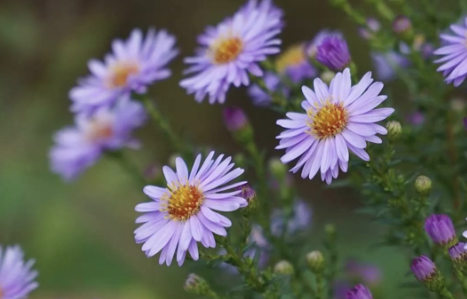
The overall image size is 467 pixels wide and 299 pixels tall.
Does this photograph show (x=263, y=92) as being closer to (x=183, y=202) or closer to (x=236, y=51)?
(x=236, y=51)

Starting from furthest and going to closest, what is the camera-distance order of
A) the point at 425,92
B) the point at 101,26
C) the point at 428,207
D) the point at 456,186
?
1. the point at 101,26
2. the point at 425,92
3. the point at 456,186
4. the point at 428,207

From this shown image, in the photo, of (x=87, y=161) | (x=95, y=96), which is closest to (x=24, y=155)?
→ (x=87, y=161)

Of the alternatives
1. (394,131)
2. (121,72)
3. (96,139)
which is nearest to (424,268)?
(394,131)

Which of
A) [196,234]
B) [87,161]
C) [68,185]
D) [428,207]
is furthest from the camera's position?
[68,185]

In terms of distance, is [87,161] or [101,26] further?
[101,26]

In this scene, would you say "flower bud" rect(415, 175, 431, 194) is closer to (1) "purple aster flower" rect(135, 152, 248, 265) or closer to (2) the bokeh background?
(1) "purple aster flower" rect(135, 152, 248, 265)

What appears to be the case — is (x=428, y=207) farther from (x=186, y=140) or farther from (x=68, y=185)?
(x=68, y=185)

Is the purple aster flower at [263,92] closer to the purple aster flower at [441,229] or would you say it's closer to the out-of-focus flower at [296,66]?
the out-of-focus flower at [296,66]

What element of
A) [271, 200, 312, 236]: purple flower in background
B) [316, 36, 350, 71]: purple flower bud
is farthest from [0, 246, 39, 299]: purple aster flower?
[316, 36, 350, 71]: purple flower bud
